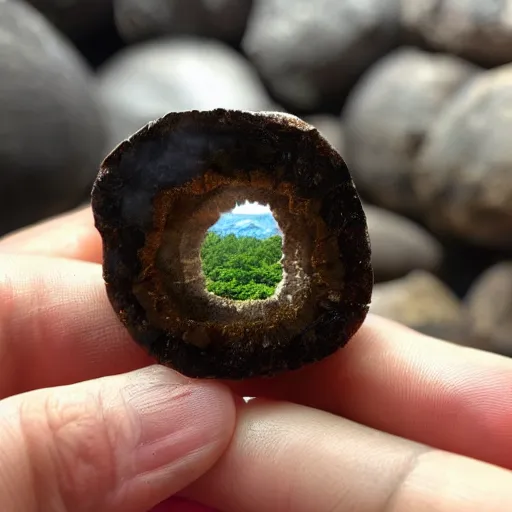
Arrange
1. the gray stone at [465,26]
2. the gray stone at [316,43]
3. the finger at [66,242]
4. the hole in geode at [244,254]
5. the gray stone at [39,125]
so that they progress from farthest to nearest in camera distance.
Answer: the gray stone at [316,43] < the gray stone at [465,26] < the gray stone at [39,125] < the finger at [66,242] < the hole in geode at [244,254]

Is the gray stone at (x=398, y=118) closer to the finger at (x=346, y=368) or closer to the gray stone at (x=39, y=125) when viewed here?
the gray stone at (x=39, y=125)

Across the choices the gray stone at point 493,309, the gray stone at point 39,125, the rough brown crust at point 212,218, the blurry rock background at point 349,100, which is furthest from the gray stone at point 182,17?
the rough brown crust at point 212,218

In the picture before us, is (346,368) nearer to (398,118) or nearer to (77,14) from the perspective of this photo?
(398,118)

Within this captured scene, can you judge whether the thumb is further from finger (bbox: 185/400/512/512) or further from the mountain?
the mountain

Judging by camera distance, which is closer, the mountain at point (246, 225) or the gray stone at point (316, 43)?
the mountain at point (246, 225)

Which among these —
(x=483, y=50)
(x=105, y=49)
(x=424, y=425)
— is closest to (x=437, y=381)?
(x=424, y=425)

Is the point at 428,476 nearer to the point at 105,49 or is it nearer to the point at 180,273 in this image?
the point at 180,273

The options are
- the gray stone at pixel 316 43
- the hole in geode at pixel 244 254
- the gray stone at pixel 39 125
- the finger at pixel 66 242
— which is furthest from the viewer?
the gray stone at pixel 316 43

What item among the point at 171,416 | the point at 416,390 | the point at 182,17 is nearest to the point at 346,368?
the point at 416,390
